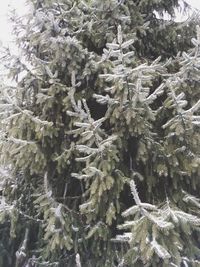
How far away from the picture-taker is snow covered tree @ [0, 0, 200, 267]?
380 cm

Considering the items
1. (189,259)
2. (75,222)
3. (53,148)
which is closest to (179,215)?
(189,259)

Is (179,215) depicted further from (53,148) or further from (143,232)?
(53,148)

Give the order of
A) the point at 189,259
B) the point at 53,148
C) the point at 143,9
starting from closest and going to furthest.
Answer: the point at 189,259
the point at 53,148
the point at 143,9

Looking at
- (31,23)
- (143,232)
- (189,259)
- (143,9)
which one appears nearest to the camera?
(143,232)

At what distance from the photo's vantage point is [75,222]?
14.0 ft

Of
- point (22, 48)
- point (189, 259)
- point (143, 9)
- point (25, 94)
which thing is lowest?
point (189, 259)

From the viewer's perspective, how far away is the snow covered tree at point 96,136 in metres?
3.80

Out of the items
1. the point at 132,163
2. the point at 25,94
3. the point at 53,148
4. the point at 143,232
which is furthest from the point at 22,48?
the point at 143,232

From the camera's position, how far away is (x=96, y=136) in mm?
3732

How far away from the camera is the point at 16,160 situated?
14.1 feet

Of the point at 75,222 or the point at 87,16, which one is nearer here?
the point at 75,222

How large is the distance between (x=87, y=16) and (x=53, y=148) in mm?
1554

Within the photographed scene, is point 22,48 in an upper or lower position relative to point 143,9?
lower

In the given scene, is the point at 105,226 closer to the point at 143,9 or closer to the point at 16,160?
the point at 16,160
